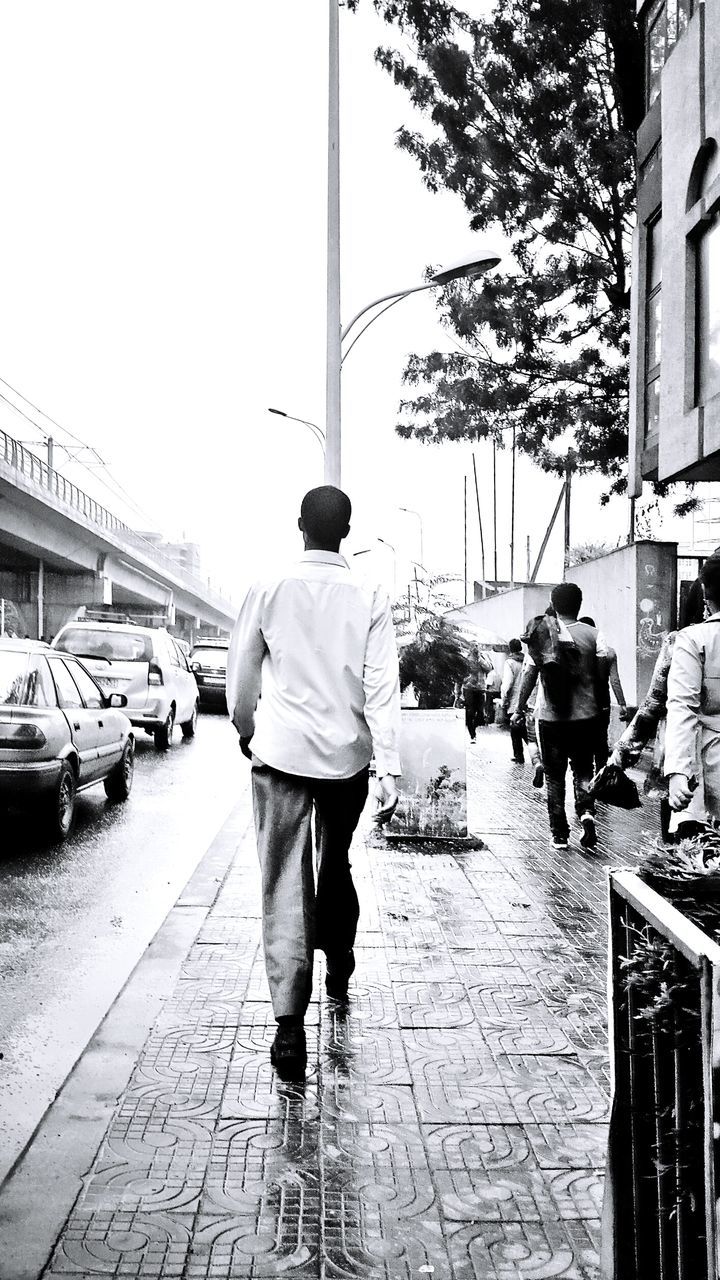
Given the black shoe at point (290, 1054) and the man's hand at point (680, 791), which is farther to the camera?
the man's hand at point (680, 791)

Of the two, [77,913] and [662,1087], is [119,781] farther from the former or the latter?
[662,1087]

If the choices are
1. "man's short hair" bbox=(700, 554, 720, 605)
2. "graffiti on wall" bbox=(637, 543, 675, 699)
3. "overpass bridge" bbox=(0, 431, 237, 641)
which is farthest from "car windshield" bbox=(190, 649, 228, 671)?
"man's short hair" bbox=(700, 554, 720, 605)

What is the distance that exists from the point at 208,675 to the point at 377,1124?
25.2 metres

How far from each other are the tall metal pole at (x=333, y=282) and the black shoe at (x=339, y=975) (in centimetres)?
1091

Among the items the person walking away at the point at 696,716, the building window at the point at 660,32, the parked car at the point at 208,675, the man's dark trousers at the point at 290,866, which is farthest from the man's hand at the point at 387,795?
the parked car at the point at 208,675

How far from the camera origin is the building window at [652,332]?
16.0 m

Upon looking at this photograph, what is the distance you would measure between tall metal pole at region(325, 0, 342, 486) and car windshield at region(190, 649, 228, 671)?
14.1 m

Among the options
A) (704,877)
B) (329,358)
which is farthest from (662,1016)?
(329,358)


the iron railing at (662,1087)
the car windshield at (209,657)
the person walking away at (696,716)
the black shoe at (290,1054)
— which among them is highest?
the car windshield at (209,657)

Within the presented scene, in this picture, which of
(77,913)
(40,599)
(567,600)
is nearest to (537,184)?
(567,600)

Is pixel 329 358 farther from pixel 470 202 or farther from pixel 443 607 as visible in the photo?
pixel 443 607

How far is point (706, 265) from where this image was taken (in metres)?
13.0

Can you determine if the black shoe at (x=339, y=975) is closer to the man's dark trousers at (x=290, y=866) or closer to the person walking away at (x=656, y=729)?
the man's dark trousers at (x=290, y=866)

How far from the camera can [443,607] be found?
9.36 m
